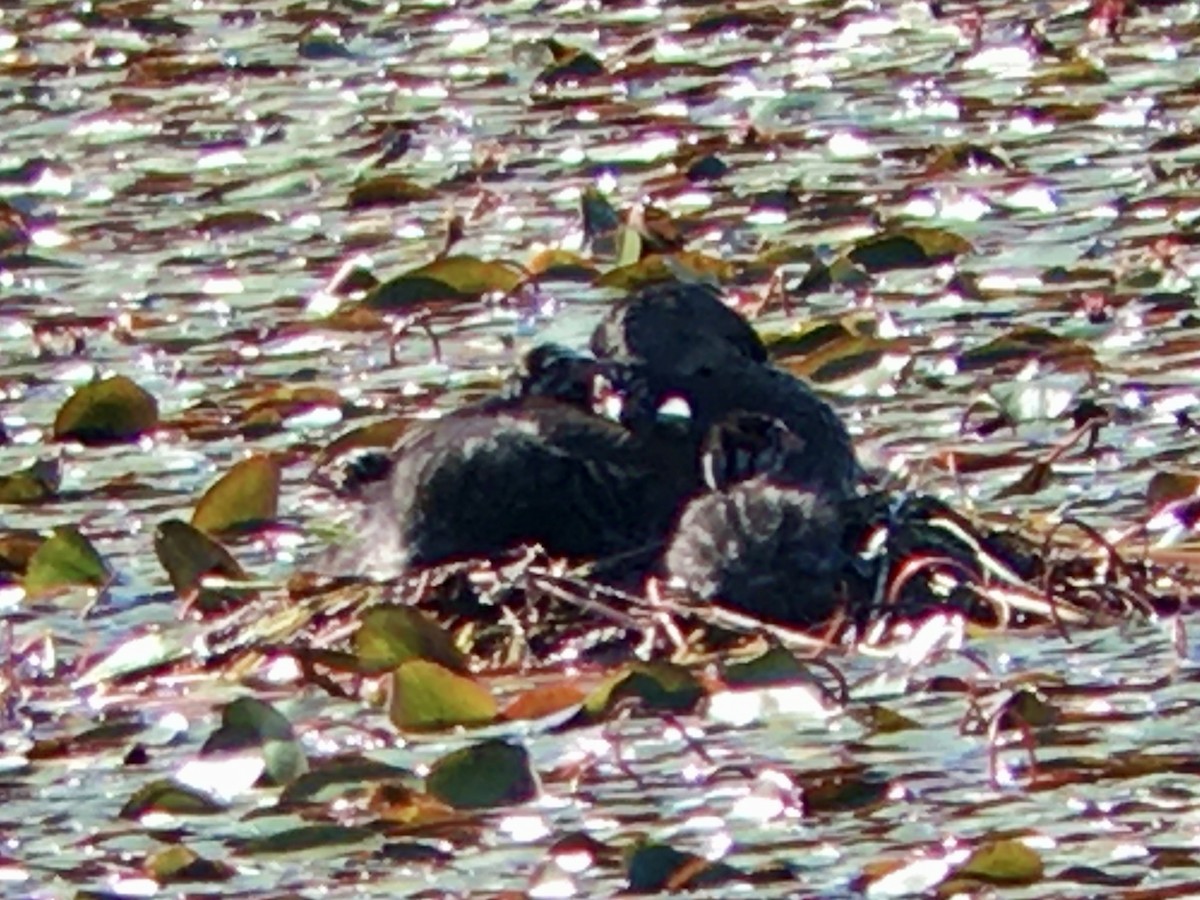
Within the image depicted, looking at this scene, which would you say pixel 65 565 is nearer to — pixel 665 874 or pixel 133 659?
pixel 133 659

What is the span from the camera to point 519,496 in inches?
261

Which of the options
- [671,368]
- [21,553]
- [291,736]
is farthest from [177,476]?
[291,736]

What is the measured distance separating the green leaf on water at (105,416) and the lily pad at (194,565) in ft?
3.30

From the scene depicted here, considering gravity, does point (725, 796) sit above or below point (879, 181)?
below

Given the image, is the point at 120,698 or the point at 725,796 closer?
the point at 725,796

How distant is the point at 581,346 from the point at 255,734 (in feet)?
7.08

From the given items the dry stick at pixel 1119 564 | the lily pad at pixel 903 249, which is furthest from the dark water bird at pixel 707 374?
the lily pad at pixel 903 249

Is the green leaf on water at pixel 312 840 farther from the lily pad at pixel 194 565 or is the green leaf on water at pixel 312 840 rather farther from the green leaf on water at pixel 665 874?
the lily pad at pixel 194 565

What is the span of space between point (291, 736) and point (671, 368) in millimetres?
1221

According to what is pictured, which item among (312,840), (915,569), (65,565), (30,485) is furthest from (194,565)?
(312,840)

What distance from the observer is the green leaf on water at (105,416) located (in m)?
7.81

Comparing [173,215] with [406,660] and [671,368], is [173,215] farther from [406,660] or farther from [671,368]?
[406,660]

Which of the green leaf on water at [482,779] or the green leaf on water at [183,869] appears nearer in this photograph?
the green leaf on water at [183,869]

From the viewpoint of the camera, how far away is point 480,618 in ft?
21.3
